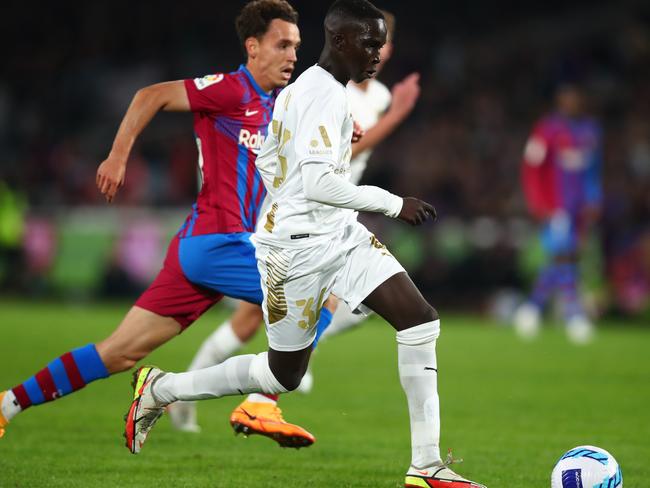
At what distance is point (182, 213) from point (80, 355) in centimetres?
1271

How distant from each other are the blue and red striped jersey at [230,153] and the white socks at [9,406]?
1.23 meters

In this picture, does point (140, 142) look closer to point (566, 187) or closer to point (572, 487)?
point (566, 187)

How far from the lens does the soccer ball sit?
16.3ft

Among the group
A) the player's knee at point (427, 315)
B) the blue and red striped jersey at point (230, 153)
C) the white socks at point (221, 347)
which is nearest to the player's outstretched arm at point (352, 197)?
the player's knee at point (427, 315)

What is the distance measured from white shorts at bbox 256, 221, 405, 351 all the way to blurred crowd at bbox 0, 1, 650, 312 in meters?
12.6

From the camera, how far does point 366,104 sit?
830cm

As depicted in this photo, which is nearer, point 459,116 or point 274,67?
point 274,67

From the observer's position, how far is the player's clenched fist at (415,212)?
503 cm

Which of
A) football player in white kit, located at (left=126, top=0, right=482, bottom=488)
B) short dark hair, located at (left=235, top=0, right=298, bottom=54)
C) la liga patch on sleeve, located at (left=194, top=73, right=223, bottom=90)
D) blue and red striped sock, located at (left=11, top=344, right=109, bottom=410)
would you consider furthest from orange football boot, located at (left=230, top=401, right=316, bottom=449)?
short dark hair, located at (left=235, top=0, right=298, bottom=54)

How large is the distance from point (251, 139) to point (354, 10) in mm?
1319

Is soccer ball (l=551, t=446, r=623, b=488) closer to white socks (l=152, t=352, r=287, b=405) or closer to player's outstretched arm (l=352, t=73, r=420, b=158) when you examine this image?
white socks (l=152, t=352, r=287, b=405)

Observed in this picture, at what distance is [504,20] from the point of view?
25.4 m

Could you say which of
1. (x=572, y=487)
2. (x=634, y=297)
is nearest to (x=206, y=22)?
(x=634, y=297)

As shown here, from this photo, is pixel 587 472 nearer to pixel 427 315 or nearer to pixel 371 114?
pixel 427 315
